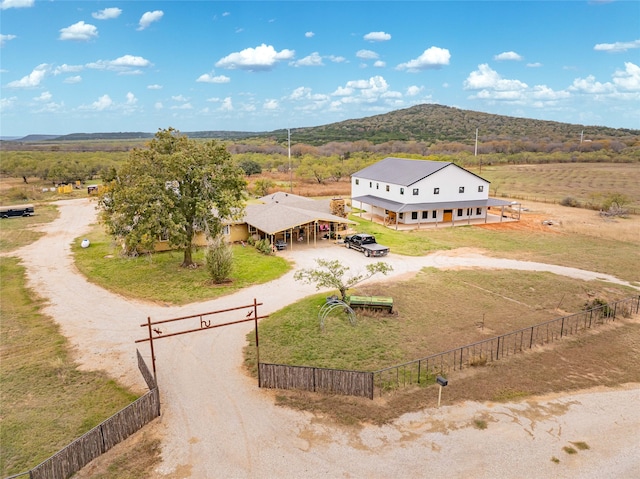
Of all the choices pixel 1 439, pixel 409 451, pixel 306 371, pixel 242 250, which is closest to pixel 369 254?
pixel 242 250

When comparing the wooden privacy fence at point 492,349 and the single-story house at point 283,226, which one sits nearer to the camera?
the wooden privacy fence at point 492,349

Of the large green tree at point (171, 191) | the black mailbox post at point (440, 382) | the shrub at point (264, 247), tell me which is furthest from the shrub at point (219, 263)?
the black mailbox post at point (440, 382)

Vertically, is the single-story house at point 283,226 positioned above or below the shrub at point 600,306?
above

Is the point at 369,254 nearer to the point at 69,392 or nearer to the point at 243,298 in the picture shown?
the point at 243,298

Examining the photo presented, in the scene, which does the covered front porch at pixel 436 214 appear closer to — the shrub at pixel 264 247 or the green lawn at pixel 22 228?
the shrub at pixel 264 247

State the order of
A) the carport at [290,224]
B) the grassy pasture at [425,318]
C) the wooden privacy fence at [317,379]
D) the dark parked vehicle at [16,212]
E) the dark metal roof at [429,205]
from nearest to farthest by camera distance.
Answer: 1. the wooden privacy fence at [317,379]
2. the grassy pasture at [425,318]
3. the carport at [290,224]
4. the dark metal roof at [429,205]
5. the dark parked vehicle at [16,212]

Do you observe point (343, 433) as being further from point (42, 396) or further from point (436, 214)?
point (436, 214)

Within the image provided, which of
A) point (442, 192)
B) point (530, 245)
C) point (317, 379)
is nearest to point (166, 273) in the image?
point (317, 379)
